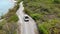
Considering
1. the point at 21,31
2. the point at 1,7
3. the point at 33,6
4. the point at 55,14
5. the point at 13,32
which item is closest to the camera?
the point at 13,32

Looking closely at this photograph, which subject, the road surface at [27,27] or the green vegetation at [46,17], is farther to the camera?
the road surface at [27,27]

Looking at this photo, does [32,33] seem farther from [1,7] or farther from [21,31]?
[1,7]

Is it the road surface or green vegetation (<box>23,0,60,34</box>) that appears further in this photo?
the road surface

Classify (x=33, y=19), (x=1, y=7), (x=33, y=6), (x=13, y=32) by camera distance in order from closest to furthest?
1. (x=13, y=32)
2. (x=33, y=19)
3. (x=33, y=6)
4. (x=1, y=7)

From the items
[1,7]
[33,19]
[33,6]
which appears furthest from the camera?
[1,7]

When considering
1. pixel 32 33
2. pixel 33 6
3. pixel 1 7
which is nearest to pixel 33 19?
pixel 32 33

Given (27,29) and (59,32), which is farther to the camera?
(27,29)

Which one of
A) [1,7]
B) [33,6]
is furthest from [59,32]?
[1,7]

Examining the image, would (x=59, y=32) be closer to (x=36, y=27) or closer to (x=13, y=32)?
(x=36, y=27)

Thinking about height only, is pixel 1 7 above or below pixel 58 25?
below

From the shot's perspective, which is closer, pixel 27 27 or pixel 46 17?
pixel 27 27
